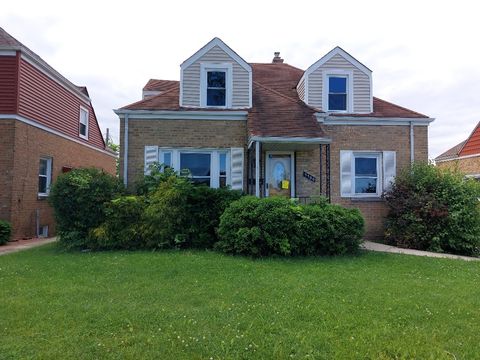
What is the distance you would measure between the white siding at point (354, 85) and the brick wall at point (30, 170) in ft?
32.5

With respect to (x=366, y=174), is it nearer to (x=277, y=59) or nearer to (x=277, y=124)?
(x=277, y=124)

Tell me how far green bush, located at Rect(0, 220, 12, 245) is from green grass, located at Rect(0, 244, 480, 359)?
167 inches

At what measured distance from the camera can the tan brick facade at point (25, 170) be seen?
12.1 metres

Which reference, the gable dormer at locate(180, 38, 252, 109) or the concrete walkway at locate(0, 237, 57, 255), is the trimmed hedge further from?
the concrete walkway at locate(0, 237, 57, 255)

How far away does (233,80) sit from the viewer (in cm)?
1238

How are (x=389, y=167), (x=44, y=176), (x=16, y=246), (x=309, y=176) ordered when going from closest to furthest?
(x=16, y=246) < (x=309, y=176) < (x=389, y=167) < (x=44, y=176)

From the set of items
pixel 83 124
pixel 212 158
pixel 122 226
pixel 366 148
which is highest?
pixel 83 124

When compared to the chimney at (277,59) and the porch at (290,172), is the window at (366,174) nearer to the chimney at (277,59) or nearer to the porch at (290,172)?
the porch at (290,172)

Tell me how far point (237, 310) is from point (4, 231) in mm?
9746

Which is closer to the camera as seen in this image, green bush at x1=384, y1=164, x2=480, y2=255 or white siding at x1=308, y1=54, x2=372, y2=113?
green bush at x1=384, y1=164, x2=480, y2=255

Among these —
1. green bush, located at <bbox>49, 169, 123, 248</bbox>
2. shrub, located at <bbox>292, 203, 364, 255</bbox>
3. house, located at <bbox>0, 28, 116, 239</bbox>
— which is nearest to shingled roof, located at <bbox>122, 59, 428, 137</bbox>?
shrub, located at <bbox>292, 203, 364, 255</bbox>

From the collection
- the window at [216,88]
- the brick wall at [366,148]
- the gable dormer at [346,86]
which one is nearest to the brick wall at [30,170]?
the window at [216,88]

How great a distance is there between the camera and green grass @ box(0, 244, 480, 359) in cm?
377

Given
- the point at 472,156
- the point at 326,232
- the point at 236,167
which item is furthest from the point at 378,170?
the point at 472,156
